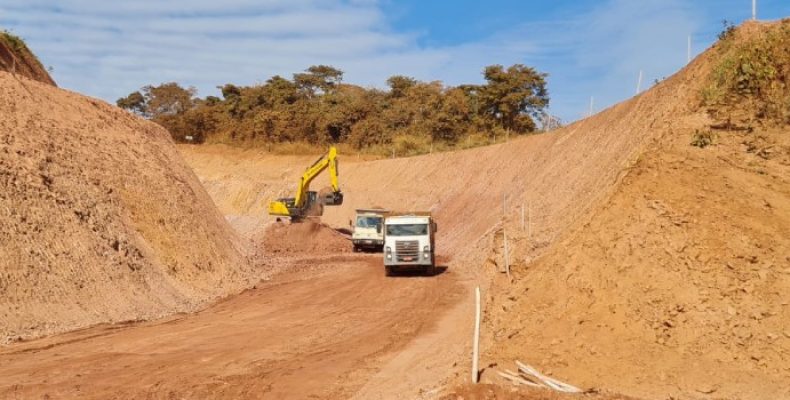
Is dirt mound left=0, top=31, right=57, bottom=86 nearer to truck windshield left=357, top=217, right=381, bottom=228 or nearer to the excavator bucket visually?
the excavator bucket

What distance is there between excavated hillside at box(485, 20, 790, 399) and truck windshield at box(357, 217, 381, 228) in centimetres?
2468

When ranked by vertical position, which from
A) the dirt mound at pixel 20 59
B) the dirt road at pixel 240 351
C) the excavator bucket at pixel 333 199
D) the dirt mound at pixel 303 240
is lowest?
the dirt road at pixel 240 351

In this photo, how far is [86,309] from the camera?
54.3 feet

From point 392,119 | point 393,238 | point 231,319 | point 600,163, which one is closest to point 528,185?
point 600,163

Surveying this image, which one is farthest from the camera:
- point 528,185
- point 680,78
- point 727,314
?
point 528,185

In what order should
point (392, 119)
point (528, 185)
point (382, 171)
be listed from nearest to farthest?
1. point (528, 185)
2. point (382, 171)
3. point (392, 119)

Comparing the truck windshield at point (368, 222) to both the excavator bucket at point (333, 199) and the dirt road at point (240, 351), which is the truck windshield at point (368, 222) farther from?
the dirt road at point (240, 351)

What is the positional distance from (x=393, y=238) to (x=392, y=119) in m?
51.2

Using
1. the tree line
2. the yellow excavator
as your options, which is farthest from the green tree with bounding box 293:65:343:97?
the yellow excavator

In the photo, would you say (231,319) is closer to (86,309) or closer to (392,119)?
(86,309)

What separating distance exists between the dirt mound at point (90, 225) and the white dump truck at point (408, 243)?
5.63 meters

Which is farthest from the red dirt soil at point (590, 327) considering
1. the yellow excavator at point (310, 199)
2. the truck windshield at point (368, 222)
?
the yellow excavator at point (310, 199)

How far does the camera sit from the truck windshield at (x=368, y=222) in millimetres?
38812

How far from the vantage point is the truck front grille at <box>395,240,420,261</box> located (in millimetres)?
27797
